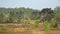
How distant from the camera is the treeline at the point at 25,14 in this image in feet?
10.6

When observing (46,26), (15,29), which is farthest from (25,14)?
(46,26)

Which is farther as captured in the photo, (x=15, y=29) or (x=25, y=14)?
(x=25, y=14)

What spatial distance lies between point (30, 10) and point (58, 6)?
59 cm

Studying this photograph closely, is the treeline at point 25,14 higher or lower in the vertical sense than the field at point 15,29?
higher

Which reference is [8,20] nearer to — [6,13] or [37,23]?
[6,13]

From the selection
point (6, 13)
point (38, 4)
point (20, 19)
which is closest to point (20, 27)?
point (20, 19)

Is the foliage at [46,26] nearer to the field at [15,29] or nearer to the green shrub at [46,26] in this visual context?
the green shrub at [46,26]

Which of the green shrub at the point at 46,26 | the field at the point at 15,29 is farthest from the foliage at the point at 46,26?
the field at the point at 15,29

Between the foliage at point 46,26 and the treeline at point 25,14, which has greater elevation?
the treeline at point 25,14

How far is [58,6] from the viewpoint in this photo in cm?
340

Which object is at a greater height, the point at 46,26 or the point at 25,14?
the point at 25,14

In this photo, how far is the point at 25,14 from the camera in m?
3.31

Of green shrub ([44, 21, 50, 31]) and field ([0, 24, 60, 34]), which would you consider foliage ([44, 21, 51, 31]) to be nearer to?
green shrub ([44, 21, 50, 31])

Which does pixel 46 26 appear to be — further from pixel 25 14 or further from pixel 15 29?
pixel 15 29
